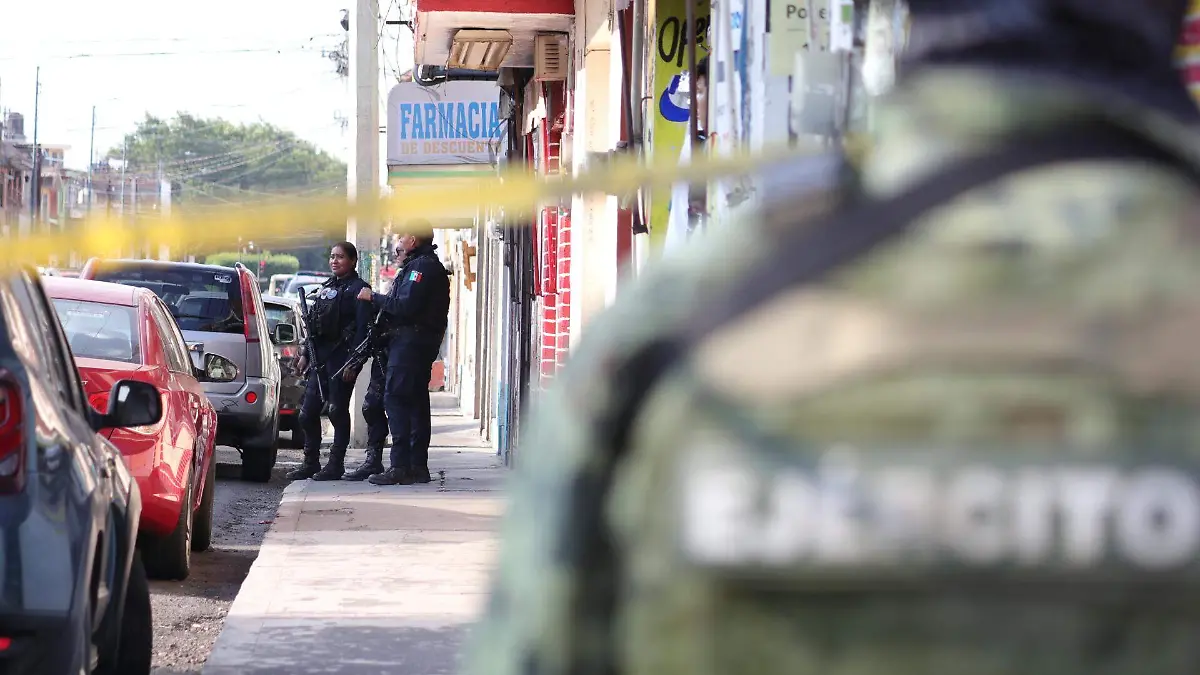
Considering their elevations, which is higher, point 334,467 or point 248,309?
point 248,309

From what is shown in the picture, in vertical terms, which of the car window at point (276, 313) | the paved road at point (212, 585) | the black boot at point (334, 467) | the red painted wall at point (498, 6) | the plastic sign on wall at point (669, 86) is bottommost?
the paved road at point (212, 585)

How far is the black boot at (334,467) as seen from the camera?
42.4ft

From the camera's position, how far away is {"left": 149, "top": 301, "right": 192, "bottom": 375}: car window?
31.2ft

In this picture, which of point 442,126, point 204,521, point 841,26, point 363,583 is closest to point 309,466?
point 204,521

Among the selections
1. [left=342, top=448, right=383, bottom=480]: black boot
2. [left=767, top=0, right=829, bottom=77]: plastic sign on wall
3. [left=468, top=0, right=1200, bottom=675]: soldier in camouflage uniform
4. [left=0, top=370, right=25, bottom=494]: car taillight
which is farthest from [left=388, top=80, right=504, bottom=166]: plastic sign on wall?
[left=468, top=0, right=1200, bottom=675]: soldier in camouflage uniform

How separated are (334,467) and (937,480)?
12108 mm

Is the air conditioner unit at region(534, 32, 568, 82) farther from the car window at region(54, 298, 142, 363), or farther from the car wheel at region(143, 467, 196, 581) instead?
the car wheel at region(143, 467, 196, 581)

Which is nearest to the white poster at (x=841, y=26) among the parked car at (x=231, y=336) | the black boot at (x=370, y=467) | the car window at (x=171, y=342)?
the car window at (x=171, y=342)

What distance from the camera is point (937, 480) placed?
1062 mm

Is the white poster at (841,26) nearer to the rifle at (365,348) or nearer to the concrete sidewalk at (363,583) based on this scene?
the concrete sidewalk at (363,583)

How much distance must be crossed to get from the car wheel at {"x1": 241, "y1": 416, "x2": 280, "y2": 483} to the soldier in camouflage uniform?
13693mm

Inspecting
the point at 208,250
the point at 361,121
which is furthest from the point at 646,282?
the point at 361,121

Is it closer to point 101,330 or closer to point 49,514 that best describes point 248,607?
point 101,330

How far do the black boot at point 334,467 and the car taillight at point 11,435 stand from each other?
8.67 m
